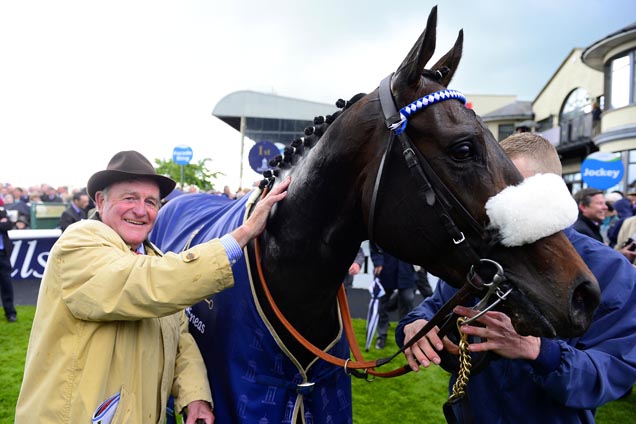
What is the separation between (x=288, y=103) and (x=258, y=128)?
2.42 metres

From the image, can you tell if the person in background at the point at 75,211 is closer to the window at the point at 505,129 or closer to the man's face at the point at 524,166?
the man's face at the point at 524,166

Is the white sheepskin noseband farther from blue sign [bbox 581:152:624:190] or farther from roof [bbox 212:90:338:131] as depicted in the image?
roof [bbox 212:90:338:131]

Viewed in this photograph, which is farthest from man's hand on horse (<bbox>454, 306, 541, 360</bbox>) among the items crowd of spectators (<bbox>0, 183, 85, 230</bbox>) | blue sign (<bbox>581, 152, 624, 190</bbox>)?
blue sign (<bbox>581, 152, 624, 190</bbox>)

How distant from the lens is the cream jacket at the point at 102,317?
1532 mm

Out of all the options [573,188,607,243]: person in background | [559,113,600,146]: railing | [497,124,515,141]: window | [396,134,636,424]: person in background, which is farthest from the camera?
[497,124,515,141]: window

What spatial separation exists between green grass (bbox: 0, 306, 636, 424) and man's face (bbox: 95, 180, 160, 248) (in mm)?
3032

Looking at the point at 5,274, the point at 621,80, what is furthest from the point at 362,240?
the point at 621,80

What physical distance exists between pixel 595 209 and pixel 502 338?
14.4 feet

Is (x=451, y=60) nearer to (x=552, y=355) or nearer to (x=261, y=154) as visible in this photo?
(x=552, y=355)

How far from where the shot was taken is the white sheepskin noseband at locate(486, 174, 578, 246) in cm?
132

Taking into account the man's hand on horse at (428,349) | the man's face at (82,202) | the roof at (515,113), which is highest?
the roof at (515,113)

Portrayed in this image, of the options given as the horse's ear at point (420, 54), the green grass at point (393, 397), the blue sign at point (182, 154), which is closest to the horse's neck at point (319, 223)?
the horse's ear at point (420, 54)

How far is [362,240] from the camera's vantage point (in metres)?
1.80

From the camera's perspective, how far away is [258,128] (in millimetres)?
25766
